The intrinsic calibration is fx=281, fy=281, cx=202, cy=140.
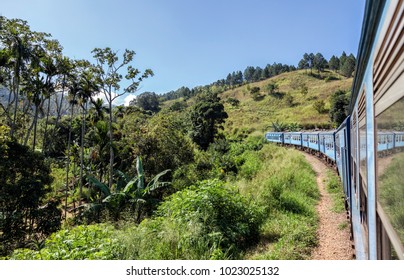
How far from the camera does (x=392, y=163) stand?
49.9 inches

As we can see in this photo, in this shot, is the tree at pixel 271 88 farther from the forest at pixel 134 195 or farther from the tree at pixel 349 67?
the forest at pixel 134 195

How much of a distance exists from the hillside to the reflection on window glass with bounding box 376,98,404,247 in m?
38.1

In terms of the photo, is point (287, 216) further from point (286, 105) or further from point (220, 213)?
point (286, 105)

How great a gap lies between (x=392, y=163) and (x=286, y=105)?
185ft

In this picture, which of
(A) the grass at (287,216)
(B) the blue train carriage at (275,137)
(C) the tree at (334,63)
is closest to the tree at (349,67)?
(C) the tree at (334,63)

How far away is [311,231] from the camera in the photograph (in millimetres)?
6227

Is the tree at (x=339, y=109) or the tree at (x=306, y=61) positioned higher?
the tree at (x=306, y=61)

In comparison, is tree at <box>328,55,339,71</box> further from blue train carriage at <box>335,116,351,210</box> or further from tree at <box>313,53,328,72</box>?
blue train carriage at <box>335,116,351,210</box>

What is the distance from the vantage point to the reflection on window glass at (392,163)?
44.2 inches

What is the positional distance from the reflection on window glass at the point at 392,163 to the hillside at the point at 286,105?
3810cm

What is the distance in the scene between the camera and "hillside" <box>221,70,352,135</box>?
138 feet

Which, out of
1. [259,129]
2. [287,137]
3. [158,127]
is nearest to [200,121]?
[287,137]

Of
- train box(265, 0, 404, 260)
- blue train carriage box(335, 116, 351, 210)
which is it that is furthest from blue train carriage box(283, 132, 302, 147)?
train box(265, 0, 404, 260)
